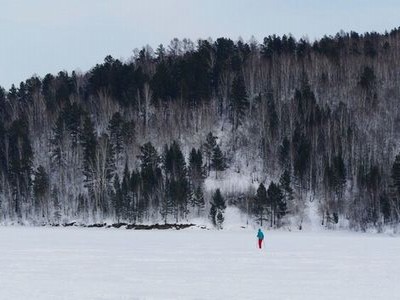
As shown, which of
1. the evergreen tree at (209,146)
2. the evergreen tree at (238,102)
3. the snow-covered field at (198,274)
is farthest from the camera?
the evergreen tree at (238,102)

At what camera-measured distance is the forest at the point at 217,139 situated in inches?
2867

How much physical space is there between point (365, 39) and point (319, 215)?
2415 inches

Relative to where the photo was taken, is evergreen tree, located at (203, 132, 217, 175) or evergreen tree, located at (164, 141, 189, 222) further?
evergreen tree, located at (203, 132, 217, 175)

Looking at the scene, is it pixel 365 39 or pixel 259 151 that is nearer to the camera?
pixel 259 151

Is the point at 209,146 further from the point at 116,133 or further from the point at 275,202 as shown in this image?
the point at 275,202

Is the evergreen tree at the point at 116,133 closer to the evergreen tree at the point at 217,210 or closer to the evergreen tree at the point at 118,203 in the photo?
the evergreen tree at the point at 118,203

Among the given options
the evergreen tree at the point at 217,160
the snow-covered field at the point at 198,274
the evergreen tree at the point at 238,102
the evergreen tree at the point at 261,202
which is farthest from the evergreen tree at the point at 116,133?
the snow-covered field at the point at 198,274

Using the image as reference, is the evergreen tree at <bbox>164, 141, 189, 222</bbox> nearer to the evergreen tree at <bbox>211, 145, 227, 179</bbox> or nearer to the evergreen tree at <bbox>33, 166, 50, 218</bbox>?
the evergreen tree at <bbox>211, 145, 227, 179</bbox>

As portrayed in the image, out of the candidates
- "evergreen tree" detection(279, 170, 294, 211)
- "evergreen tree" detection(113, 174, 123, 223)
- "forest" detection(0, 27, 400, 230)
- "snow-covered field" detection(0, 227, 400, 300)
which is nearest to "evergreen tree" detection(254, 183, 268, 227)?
"forest" detection(0, 27, 400, 230)

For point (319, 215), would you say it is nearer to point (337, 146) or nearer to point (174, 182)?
point (337, 146)

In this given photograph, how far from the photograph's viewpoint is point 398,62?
9719 cm

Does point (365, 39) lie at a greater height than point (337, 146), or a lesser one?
greater

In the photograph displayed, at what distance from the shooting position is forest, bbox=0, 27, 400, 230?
72812 millimetres

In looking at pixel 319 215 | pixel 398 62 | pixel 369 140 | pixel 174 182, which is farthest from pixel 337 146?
pixel 398 62
